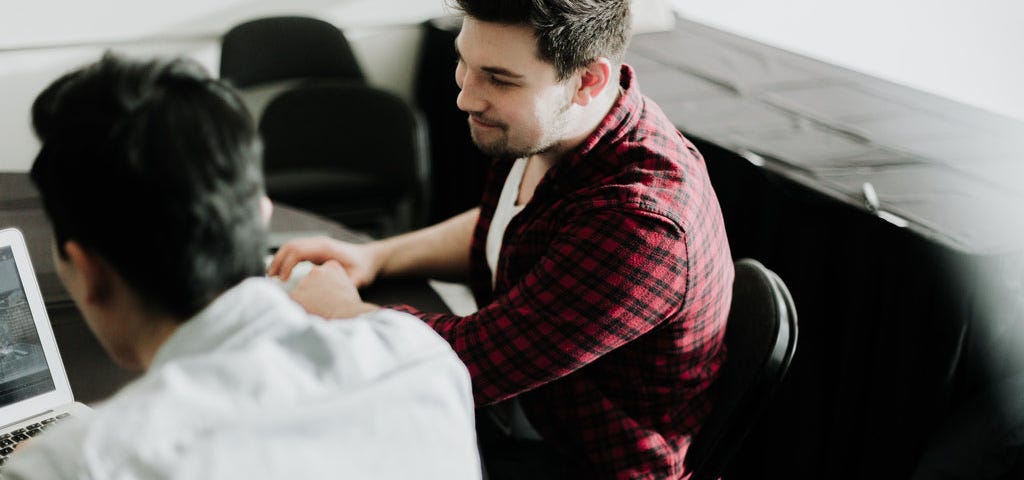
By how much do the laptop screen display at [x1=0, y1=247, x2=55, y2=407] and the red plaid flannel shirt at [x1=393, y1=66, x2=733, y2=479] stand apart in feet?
1.56

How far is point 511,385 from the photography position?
1139 millimetres

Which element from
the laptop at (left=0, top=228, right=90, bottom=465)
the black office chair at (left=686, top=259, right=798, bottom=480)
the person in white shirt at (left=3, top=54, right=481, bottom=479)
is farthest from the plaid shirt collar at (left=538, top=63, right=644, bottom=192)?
the laptop at (left=0, top=228, right=90, bottom=465)

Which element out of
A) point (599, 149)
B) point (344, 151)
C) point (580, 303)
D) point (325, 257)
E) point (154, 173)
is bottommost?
point (344, 151)

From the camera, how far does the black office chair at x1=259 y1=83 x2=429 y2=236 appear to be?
2.56m

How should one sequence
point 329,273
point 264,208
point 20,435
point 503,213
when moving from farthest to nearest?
point 503,213
point 329,273
point 20,435
point 264,208

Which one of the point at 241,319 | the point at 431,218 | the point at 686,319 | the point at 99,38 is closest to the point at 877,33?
the point at 431,218

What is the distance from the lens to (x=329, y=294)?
126 centimetres

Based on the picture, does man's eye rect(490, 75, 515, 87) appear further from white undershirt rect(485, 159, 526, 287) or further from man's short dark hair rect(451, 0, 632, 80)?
white undershirt rect(485, 159, 526, 287)

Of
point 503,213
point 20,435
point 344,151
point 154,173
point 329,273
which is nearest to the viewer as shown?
point 154,173

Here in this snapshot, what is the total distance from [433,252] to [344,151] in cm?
123

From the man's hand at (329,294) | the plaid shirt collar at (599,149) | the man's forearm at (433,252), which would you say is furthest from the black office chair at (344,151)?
the plaid shirt collar at (599,149)

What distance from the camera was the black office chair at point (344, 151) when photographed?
2.56 m

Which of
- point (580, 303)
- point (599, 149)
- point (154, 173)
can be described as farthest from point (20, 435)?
point (599, 149)

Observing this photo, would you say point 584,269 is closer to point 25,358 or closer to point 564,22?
point 564,22
